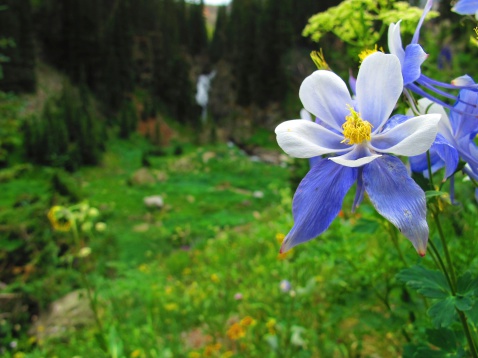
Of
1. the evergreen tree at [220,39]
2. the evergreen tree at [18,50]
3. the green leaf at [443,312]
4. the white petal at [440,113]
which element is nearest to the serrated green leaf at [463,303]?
the green leaf at [443,312]

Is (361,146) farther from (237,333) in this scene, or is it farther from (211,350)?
(211,350)

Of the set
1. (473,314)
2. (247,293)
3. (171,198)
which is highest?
(473,314)

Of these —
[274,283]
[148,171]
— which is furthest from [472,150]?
[148,171]

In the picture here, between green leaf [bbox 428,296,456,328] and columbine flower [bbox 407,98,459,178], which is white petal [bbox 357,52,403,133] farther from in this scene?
green leaf [bbox 428,296,456,328]

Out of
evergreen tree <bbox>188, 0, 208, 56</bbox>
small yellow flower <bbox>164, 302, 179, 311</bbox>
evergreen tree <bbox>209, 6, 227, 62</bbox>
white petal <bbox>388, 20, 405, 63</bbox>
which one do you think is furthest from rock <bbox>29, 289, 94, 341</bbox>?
evergreen tree <bbox>188, 0, 208, 56</bbox>

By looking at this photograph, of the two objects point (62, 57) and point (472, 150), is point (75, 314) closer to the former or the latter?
point (472, 150)

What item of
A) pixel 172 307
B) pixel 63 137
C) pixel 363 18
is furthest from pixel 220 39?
pixel 363 18
